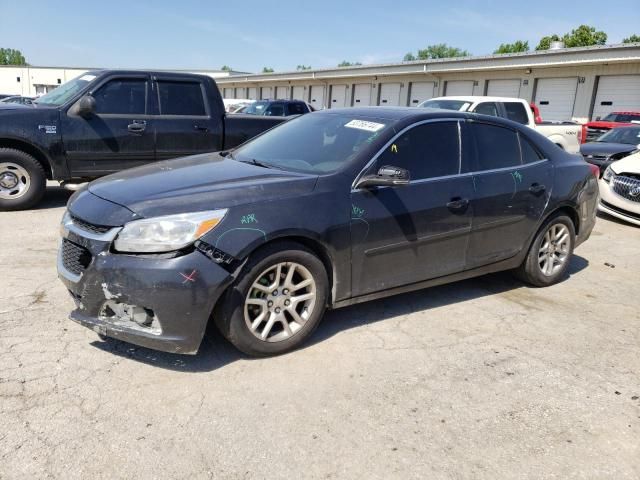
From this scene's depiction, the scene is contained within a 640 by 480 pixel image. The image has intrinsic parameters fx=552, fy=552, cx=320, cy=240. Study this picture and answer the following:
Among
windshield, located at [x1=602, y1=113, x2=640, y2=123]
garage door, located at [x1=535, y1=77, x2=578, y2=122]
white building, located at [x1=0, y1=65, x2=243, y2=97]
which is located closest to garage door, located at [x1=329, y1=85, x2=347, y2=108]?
garage door, located at [x1=535, y1=77, x2=578, y2=122]

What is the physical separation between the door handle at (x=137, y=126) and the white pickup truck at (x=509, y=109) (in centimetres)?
570

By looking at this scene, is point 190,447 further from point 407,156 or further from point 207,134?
point 207,134

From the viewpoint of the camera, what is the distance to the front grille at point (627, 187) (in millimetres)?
8461

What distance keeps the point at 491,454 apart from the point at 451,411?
0.39 meters

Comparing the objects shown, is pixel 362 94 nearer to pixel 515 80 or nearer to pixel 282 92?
pixel 282 92

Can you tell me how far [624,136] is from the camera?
42.2 ft

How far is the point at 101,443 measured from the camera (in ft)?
8.68

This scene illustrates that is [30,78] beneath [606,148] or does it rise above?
above

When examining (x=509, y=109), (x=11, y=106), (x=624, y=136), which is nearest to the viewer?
(x=11, y=106)

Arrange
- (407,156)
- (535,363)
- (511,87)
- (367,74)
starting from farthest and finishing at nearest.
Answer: (367,74) → (511,87) → (407,156) → (535,363)

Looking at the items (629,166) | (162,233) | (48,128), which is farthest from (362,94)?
(162,233)

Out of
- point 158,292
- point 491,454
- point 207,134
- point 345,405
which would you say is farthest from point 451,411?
point 207,134

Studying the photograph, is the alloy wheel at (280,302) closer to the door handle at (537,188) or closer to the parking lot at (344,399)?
the parking lot at (344,399)

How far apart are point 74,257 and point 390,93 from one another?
3233 cm
